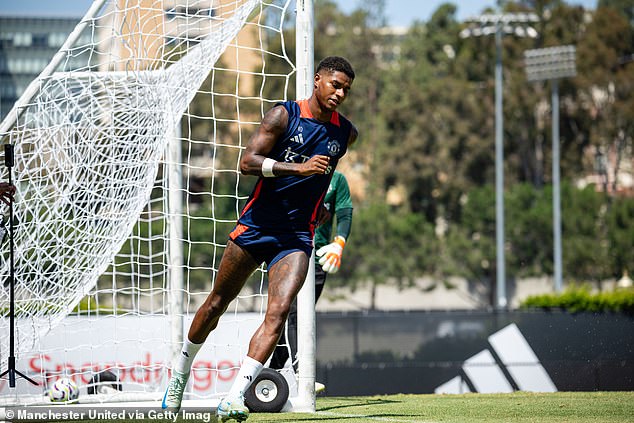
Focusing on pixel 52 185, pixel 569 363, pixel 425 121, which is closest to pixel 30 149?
pixel 52 185

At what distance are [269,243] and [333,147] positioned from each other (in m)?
0.75

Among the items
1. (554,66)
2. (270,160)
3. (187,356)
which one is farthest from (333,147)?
(554,66)

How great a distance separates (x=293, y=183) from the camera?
6562 mm

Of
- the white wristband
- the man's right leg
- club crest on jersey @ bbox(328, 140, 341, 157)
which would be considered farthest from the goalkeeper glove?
the white wristband

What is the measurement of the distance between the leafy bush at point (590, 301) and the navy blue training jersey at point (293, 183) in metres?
8.29

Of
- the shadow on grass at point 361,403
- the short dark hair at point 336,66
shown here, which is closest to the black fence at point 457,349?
the shadow on grass at point 361,403

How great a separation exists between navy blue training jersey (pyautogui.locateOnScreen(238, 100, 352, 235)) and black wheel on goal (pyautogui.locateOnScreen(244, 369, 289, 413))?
1661mm

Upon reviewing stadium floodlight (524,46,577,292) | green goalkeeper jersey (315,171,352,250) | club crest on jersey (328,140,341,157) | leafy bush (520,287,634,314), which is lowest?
leafy bush (520,287,634,314)

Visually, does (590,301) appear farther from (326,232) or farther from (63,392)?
(63,392)

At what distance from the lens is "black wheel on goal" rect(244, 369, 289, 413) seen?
25.4 ft

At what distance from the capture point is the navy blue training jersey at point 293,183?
21.5ft

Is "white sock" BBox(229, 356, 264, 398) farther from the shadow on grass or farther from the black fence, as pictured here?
the black fence

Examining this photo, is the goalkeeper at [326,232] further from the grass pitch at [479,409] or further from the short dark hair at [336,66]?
the short dark hair at [336,66]

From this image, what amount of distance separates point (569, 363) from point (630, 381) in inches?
42.3
